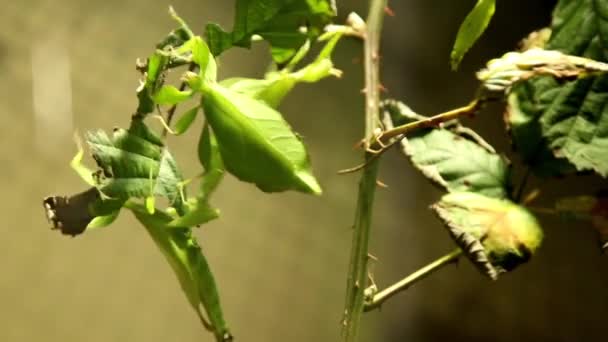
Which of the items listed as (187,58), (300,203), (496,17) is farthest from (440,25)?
(187,58)

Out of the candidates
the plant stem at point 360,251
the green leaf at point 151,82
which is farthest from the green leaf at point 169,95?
the plant stem at point 360,251

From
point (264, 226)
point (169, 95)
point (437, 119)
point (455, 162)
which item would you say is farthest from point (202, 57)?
point (264, 226)

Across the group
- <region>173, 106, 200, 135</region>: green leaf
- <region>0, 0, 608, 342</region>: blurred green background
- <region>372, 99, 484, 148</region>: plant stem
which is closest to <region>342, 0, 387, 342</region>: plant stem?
<region>372, 99, 484, 148</region>: plant stem

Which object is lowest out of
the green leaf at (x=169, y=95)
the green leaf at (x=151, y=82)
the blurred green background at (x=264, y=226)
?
the blurred green background at (x=264, y=226)

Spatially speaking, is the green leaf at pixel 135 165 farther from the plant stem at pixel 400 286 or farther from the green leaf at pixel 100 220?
the plant stem at pixel 400 286

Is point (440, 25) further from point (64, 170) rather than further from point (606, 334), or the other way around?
point (64, 170)

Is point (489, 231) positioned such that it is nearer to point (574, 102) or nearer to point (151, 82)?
point (574, 102)

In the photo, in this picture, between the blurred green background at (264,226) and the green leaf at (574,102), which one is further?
the blurred green background at (264,226)
